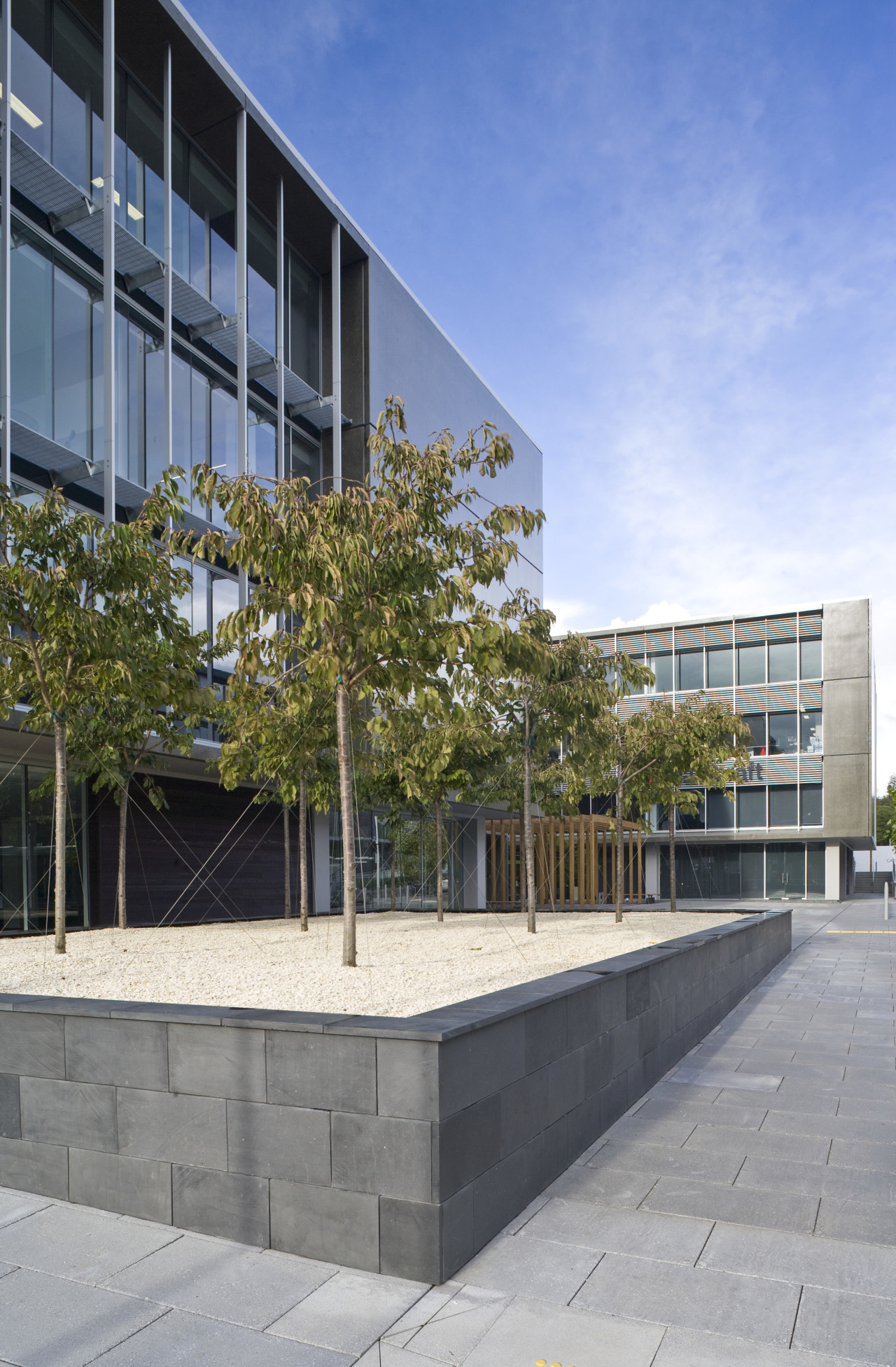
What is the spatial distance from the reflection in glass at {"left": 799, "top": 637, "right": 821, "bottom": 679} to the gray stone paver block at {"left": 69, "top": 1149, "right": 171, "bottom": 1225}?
41.3 m

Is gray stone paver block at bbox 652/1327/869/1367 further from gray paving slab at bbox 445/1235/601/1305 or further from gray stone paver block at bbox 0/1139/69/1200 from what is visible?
gray stone paver block at bbox 0/1139/69/1200

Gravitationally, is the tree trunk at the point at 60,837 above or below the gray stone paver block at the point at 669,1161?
above

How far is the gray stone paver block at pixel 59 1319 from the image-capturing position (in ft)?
11.3

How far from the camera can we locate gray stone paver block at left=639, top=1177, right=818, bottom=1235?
4.67 m

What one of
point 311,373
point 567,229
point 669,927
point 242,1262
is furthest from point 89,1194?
point 311,373

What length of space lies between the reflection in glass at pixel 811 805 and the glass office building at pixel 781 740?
42 mm

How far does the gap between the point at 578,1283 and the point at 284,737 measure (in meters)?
8.03

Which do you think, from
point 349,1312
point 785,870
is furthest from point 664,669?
point 349,1312

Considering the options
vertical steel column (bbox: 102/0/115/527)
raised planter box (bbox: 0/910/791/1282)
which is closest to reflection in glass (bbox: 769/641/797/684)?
vertical steel column (bbox: 102/0/115/527)

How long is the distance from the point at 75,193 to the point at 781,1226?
17.2 metres

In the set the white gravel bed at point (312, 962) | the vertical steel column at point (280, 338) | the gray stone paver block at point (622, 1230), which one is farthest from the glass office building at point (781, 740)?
the gray stone paver block at point (622, 1230)

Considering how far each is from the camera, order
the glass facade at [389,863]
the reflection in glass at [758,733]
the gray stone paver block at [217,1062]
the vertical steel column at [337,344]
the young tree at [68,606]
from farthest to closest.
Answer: the reflection in glass at [758,733] → the glass facade at [389,863] → the vertical steel column at [337,344] → the young tree at [68,606] → the gray stone paver block at [217,1062]

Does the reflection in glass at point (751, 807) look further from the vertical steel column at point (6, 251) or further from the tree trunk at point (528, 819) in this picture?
the vertical steel column at point (6, 251)

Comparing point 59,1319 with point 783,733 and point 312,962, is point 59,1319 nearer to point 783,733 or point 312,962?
point 312,962
